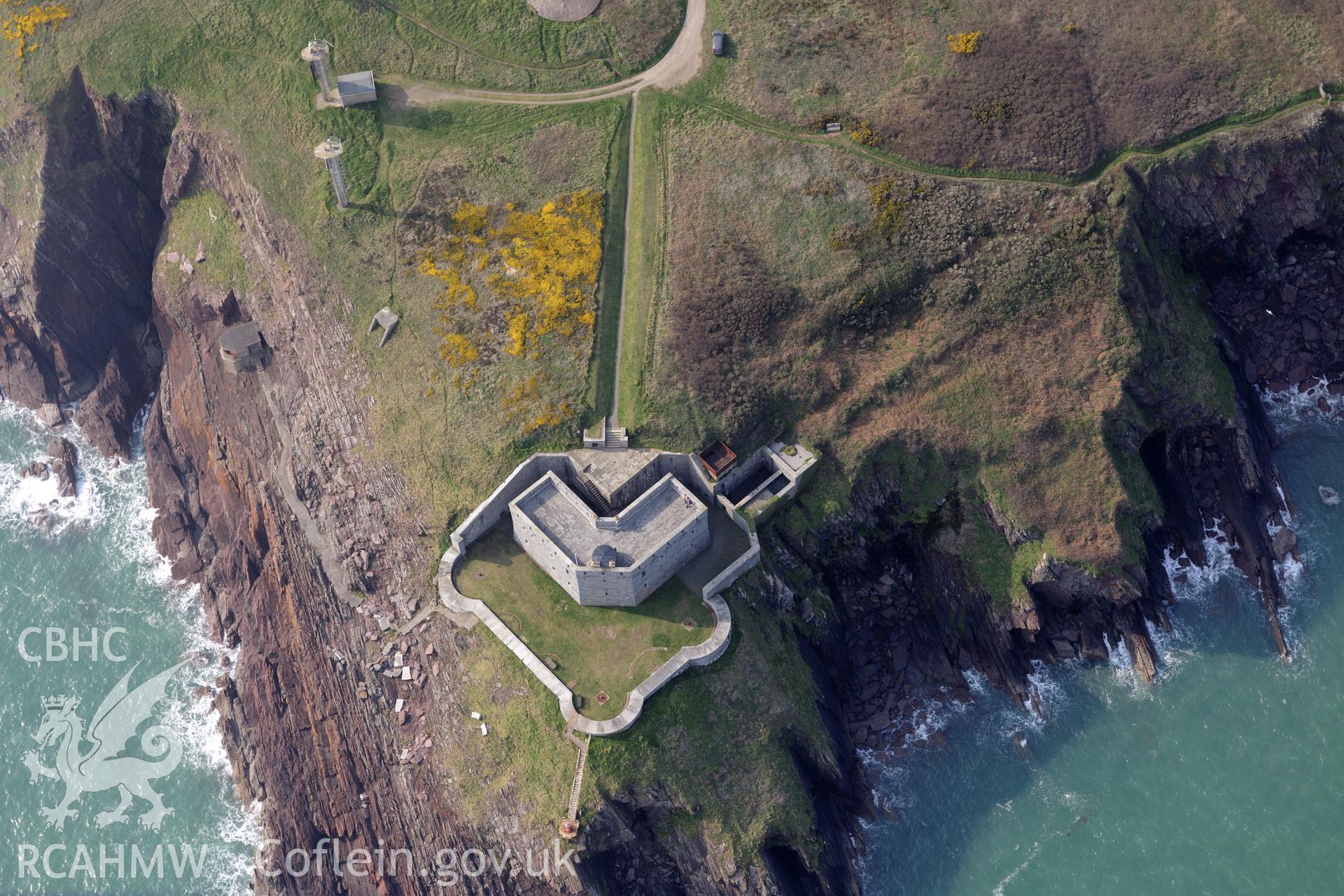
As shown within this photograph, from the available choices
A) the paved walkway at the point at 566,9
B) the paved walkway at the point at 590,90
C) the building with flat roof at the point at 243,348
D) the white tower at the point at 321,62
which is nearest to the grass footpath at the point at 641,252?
the paved walkway at the point at 590,90

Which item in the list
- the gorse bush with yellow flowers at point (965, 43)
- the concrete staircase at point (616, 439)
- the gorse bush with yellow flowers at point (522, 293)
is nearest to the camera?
the concrete staircase at point (616, 439)

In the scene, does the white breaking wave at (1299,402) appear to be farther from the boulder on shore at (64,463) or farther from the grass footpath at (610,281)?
the boulder on shore at (64,463)

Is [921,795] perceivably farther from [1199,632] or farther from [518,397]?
[518,397]

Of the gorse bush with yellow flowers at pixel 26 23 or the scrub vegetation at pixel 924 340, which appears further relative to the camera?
the gorse bush with yellow flowers at pixel 26 23

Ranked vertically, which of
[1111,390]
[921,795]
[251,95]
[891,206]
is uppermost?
[251,95]

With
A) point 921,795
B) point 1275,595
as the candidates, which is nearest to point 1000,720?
point 921,795

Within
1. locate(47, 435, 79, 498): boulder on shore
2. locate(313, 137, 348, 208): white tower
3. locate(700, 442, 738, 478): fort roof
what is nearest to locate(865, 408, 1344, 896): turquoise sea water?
locate(700, 442, 738, 478): fort roof

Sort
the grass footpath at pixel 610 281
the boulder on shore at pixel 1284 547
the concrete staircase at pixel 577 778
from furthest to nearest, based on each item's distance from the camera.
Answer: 1. the boulder on shore at pixel 1284 547
2. the grass footpath at pixel 610 281
3. the concrete staircase at pixel 577 778

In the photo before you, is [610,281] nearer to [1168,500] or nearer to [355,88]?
[355,88]
